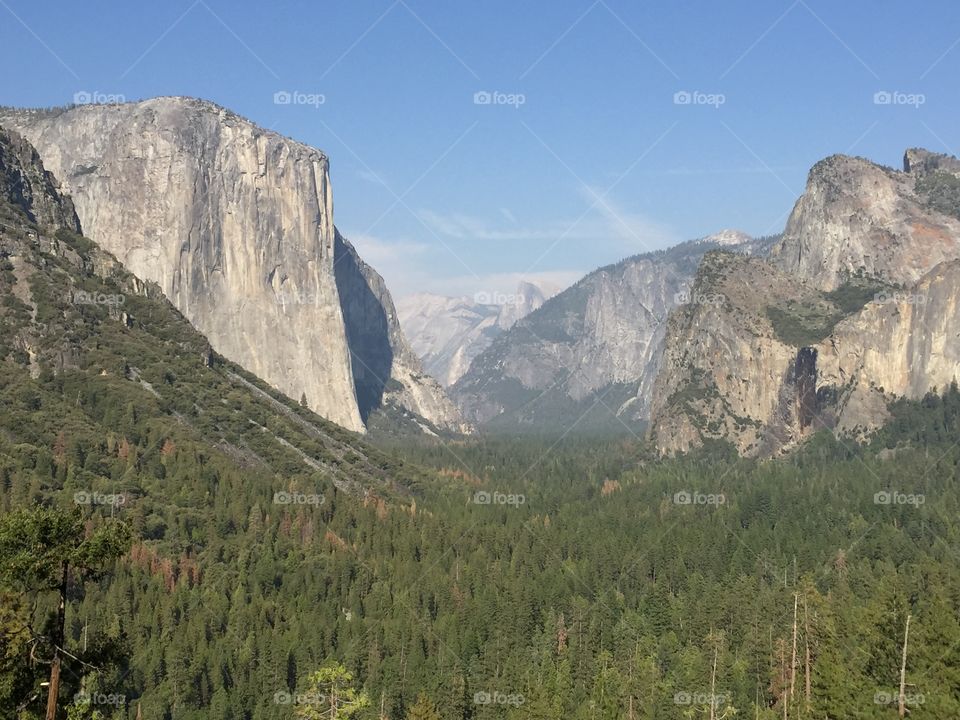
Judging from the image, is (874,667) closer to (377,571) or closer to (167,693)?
(167,693)

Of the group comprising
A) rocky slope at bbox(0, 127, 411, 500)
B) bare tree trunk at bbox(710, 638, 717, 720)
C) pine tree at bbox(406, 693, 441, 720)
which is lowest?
pine tree at bbox(406, 693, 441, 720)

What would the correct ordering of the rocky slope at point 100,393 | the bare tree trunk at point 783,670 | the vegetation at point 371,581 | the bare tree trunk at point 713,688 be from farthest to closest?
the rocky slope at point 100,393, the bare tree trunk at point 783,670, the bare tree trunk at point 713,688, the vegetation at point 371,581

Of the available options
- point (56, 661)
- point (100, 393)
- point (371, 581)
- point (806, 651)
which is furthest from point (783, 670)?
point (100, 393)

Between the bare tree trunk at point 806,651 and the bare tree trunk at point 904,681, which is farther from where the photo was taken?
the bare tree trunk at point 806,651

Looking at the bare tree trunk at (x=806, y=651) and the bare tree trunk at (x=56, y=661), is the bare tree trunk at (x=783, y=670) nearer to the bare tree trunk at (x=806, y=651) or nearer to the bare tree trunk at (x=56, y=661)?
the bare tree trunk at (x=806, y=651)

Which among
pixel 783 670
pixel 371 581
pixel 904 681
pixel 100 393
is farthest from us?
pixel 100 393

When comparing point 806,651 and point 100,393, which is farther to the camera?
point 100,393

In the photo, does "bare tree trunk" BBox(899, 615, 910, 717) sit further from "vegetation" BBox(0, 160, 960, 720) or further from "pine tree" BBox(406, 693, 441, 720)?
"pine tree" BBox(406, 693, 441, 720)

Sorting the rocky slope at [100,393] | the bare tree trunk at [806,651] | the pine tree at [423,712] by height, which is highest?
the rocky slope at [100,393]

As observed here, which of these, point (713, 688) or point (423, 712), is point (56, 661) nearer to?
point (423, 712)

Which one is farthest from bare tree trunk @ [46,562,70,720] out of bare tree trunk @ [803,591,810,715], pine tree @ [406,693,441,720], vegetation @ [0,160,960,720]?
bare tree trunk @ [803,591,810,715]

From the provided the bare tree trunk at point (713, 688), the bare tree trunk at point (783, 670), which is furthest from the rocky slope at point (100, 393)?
the bare tree trunk at point (783, 670)

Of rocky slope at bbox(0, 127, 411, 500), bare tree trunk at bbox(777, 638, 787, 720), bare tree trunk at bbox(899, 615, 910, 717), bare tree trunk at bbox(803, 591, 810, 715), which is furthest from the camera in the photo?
rocky slope at bbox(0, 127, 411, 500)
